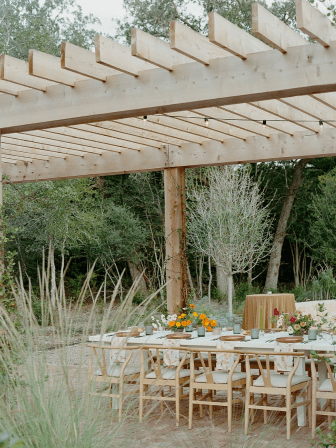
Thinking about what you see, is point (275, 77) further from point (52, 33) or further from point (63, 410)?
point (52, 33)

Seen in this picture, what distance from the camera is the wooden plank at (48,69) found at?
448cm

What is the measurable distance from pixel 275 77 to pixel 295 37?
330 millimetres

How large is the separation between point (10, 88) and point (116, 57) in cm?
140

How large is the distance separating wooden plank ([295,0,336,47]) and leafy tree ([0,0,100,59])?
453 inches

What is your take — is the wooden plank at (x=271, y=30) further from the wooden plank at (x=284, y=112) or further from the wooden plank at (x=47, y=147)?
the wooden plank at (x=47, y=147)

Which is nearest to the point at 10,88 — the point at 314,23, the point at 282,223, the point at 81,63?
the point at 81,63

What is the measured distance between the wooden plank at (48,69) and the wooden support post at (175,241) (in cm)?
305

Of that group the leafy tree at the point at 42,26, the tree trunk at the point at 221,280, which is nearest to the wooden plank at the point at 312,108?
the tree trunk at the point at 221,280

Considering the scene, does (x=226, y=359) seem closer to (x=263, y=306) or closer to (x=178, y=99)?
(x=178, y=99)

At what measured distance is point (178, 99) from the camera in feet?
14.7

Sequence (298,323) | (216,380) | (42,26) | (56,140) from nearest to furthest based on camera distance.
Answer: (216,380) → (298,323) → (56,140) → (42,26)

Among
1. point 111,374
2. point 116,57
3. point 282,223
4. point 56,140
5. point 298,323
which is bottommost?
point 298,323

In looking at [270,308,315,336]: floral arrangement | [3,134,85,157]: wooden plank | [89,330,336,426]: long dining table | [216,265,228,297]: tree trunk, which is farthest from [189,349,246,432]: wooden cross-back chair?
[216,265,228,297]: tree trunk

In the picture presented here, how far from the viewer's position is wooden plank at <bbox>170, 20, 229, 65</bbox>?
3.90m
